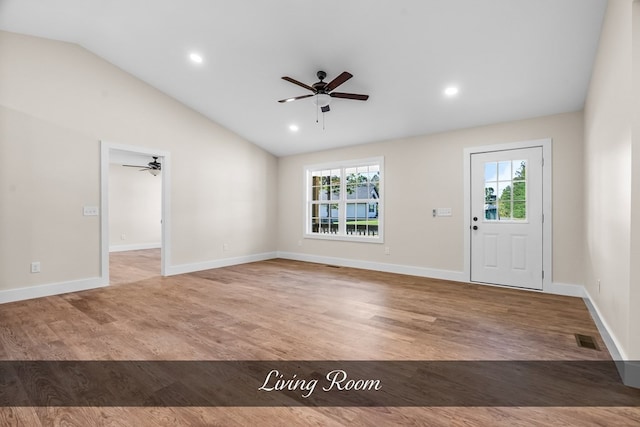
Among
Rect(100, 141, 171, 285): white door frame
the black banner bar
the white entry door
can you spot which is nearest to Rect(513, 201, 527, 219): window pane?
the white entry door

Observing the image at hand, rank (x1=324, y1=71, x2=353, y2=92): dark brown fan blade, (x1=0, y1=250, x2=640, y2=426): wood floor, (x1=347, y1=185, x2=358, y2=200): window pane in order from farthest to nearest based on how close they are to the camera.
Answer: (x1=347, y1=185, x2=358, y2=200): window pane < (x1=324, y1=71, x2=353, y2=92): dark brown fan blade < (x1=0, y1=250, x2=640, y2=426): wood floor

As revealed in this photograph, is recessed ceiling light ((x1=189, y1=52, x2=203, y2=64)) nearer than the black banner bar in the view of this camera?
No

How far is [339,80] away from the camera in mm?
3385

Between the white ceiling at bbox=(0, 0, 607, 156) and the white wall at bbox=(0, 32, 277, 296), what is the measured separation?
32 cm

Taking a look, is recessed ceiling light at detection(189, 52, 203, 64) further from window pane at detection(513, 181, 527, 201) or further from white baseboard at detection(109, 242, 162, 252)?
white baseboard at detection(109, 242, 162, 252)

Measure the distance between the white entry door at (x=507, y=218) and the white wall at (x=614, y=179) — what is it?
96 centimetres

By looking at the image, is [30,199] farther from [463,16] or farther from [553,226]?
[553,226]

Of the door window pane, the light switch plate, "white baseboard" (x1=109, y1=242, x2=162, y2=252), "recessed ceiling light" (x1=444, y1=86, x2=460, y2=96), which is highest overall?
"recessed ceiling light" (x1=444, y1=86, x2=460, y2=96)

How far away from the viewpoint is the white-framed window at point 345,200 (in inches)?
234

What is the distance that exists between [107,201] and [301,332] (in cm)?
373

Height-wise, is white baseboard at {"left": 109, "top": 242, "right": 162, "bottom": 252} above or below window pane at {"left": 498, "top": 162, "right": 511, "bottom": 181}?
below

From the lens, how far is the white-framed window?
5.95 m

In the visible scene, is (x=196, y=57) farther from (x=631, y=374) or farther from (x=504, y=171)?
(x=631, y=374)

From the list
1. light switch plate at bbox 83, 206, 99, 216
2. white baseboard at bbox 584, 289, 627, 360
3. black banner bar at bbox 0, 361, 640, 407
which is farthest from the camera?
light switch plate at bbox 83, 206, 99, 216
